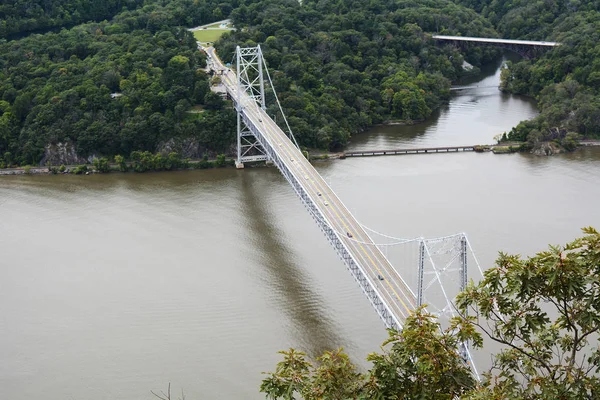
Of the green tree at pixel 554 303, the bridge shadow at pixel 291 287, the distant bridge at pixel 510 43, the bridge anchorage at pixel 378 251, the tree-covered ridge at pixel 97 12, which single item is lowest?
the bridge shadow at pixel 291 287

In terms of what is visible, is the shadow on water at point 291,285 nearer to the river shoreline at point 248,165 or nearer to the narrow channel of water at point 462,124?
the river shoreline at point 248,165

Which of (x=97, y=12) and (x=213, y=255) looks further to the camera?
(x=97, y=12)

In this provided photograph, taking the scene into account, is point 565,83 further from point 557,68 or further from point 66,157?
point 66,157

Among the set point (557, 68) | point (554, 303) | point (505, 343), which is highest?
point (557, 68)

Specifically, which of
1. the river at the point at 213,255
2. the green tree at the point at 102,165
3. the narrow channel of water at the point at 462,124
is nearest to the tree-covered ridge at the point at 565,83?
the narrow channel of water at the point at 462,124

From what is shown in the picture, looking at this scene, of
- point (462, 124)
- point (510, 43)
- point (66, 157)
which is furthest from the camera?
point (510, 43)

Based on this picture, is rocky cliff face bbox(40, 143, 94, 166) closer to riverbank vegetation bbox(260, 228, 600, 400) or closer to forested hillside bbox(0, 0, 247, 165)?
forested hillside bbox(0, 0, 247, 165)

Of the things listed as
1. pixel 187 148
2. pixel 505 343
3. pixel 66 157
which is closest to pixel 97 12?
pixel 66 157

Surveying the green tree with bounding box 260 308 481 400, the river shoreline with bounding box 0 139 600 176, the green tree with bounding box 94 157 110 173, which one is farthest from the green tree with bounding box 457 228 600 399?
the green tree with bounding box 94 157 110 173
